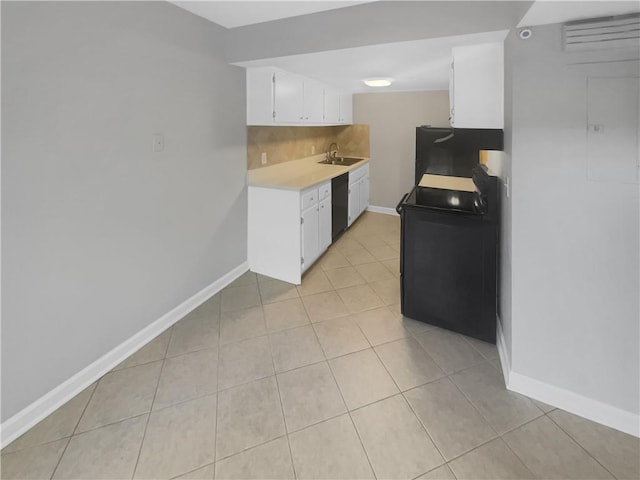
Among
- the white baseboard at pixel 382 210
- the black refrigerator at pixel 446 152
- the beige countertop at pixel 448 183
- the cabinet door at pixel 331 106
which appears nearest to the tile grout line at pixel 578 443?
the beige countertop at pixel 448 183

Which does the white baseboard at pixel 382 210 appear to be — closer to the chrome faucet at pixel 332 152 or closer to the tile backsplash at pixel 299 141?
the tile backsplash at pixel 299 141

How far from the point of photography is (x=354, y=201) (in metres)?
5.16

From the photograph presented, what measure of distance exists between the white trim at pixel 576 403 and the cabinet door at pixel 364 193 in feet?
12.6

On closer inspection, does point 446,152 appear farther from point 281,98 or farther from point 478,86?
point 281,98

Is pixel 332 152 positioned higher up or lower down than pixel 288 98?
lower down

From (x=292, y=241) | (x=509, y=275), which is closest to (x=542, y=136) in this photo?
(x=509, y=275)

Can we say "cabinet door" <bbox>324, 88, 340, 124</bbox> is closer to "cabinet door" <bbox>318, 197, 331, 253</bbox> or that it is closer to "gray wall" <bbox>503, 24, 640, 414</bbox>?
"cabinet door" <bbox>318, 197, 331, 253</bbox>

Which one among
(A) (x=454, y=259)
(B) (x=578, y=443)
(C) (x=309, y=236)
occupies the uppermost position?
(C) (x=309, y=236)

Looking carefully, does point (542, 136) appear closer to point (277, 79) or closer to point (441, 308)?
point (441, 308)

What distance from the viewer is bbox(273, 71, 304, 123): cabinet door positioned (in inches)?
130

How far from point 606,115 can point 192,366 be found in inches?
103

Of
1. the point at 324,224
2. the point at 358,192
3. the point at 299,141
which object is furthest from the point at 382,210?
the point at 324,224

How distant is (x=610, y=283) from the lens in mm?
1661

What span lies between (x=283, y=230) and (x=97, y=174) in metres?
1.71
